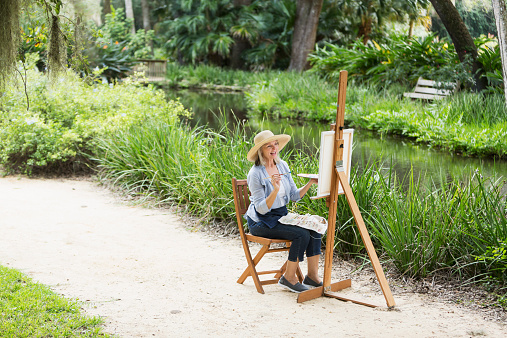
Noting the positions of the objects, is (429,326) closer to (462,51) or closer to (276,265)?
(276,265)

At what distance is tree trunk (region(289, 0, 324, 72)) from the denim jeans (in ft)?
67.1

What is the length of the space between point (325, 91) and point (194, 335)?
14279mm

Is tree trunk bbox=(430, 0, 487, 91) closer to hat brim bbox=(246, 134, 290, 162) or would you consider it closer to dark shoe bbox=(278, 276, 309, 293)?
hat brim bbox=(246, 134, 290, 162)

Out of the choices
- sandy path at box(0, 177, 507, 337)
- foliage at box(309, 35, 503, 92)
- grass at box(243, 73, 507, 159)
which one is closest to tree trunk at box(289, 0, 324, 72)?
foliage at box(309, 35, 503, 92)

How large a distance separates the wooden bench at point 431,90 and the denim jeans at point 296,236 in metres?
11.3

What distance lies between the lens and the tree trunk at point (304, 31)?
24.0 meters

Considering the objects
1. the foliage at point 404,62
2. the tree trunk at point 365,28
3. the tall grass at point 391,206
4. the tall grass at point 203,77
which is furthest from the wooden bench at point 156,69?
the tall grass at point 391,206

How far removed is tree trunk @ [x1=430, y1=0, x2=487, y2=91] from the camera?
540 inches

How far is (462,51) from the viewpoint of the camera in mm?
14305

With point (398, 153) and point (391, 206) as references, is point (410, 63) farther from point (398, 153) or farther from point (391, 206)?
point (391, 206)

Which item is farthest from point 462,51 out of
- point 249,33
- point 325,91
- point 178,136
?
point 249,33

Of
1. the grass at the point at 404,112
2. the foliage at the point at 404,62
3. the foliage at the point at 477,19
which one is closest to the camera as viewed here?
the grass at the point at 404,112

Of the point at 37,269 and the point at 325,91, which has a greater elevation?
the point at 325,91

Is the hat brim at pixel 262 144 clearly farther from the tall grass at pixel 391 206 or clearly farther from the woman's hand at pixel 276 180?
the tall grass at pixel 391 206
